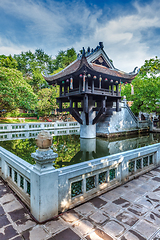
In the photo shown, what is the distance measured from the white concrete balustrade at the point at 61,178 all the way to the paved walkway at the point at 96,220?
14cm

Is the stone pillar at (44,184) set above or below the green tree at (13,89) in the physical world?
below

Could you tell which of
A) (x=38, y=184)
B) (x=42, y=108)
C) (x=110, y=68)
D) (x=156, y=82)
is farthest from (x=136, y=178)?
(x=42, y=108)

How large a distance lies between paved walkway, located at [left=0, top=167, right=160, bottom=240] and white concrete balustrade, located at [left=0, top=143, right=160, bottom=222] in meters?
0.14

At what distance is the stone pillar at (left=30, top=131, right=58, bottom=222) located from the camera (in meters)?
2.06

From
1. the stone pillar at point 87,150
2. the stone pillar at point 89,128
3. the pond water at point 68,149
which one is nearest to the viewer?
the pond water at point 68,149

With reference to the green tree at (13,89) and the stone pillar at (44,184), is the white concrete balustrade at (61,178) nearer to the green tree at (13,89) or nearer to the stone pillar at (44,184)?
the stone pillar at (44,184)

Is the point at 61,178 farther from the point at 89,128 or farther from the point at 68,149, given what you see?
the point at 89,128

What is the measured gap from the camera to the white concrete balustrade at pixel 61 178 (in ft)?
6.91

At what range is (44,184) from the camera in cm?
209

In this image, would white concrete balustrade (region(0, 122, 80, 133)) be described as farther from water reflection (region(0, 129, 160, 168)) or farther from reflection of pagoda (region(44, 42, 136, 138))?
reflection of pagoda (region(44, 42, 136, 138))

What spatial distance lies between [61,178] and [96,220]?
0.78 metres

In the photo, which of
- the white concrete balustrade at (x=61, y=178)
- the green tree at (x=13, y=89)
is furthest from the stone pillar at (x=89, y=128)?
the white concrete balustrade at (x=61, y=178)

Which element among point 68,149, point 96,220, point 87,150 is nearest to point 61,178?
point 96,220

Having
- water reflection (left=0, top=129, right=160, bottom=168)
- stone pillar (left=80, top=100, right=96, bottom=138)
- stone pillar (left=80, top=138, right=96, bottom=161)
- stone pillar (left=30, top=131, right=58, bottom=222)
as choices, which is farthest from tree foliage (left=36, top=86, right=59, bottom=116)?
stone pillar (left=30, top=131, right=58, bottom=222)
